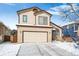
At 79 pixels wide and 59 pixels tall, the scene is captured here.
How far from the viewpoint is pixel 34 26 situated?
81.8 inches

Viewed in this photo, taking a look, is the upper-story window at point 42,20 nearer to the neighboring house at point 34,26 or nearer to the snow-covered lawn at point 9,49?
the neighboring house at point 34,26

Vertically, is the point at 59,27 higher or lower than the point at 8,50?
higher

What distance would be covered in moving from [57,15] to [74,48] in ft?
1.40

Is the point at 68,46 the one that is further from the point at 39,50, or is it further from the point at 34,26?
the point at 34,26

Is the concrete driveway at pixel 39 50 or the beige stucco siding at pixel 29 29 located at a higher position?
the beige stucco siding at pixel 29 29

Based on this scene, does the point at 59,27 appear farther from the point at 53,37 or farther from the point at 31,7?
the point at 31,7

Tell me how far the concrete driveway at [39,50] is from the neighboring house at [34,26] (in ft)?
0.21

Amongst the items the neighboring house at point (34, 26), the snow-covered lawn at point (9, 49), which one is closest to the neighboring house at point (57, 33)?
the neighboring house at point (34, 26)

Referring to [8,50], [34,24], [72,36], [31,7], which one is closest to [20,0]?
[31,7]

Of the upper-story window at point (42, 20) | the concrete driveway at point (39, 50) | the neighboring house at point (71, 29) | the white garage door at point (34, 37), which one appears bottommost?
the concrete driveway at point (39, 50)

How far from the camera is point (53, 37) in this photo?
2.10m

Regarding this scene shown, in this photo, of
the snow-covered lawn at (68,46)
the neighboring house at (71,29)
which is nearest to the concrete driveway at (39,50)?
the snow-covered lawn at (68,46)

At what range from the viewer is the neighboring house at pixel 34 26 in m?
2.06

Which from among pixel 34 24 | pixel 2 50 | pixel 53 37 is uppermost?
pixel 34 24
